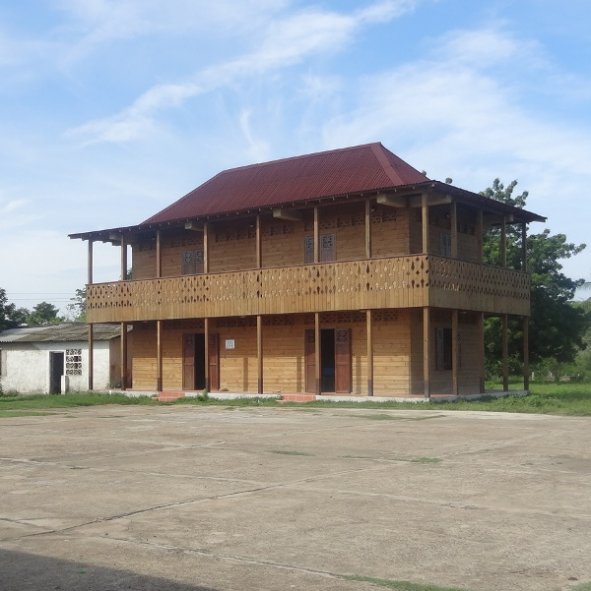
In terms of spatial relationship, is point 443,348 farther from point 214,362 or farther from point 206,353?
point 214,362

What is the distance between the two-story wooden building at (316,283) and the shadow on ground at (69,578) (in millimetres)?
18184

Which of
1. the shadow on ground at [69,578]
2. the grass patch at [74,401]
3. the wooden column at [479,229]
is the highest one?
the wooden column at [479,229]

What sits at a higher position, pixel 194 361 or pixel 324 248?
pixel 324 248

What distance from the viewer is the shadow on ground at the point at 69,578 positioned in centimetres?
556

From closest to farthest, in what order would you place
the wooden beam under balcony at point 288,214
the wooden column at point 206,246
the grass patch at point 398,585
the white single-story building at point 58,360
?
the grass patch at point 398,585
the wooden beam under balcony at point 288,214
the wooden column at point 206,246
the white single-story building at point 58,360

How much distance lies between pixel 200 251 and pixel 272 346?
4.47 m

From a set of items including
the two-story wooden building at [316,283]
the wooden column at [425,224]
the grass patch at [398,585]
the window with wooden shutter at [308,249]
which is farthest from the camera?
the window with wooden shutter at [308,249]

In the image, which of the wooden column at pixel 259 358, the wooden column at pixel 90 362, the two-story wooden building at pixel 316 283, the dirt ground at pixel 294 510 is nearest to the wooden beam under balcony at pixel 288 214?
the two-story wooden building at pixel 316 283

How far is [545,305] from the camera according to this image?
38.3 meters

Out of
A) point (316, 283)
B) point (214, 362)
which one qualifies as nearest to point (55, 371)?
point (214, 362)

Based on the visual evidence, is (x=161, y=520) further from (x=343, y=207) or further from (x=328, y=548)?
(x=343, y=207)

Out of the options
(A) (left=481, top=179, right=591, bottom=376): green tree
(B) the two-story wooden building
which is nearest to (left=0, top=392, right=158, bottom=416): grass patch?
(B) the two-story wooden building

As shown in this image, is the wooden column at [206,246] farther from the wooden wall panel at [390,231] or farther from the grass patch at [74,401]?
the wooden wall panel at [390,231]

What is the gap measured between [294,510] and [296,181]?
21.5 m
